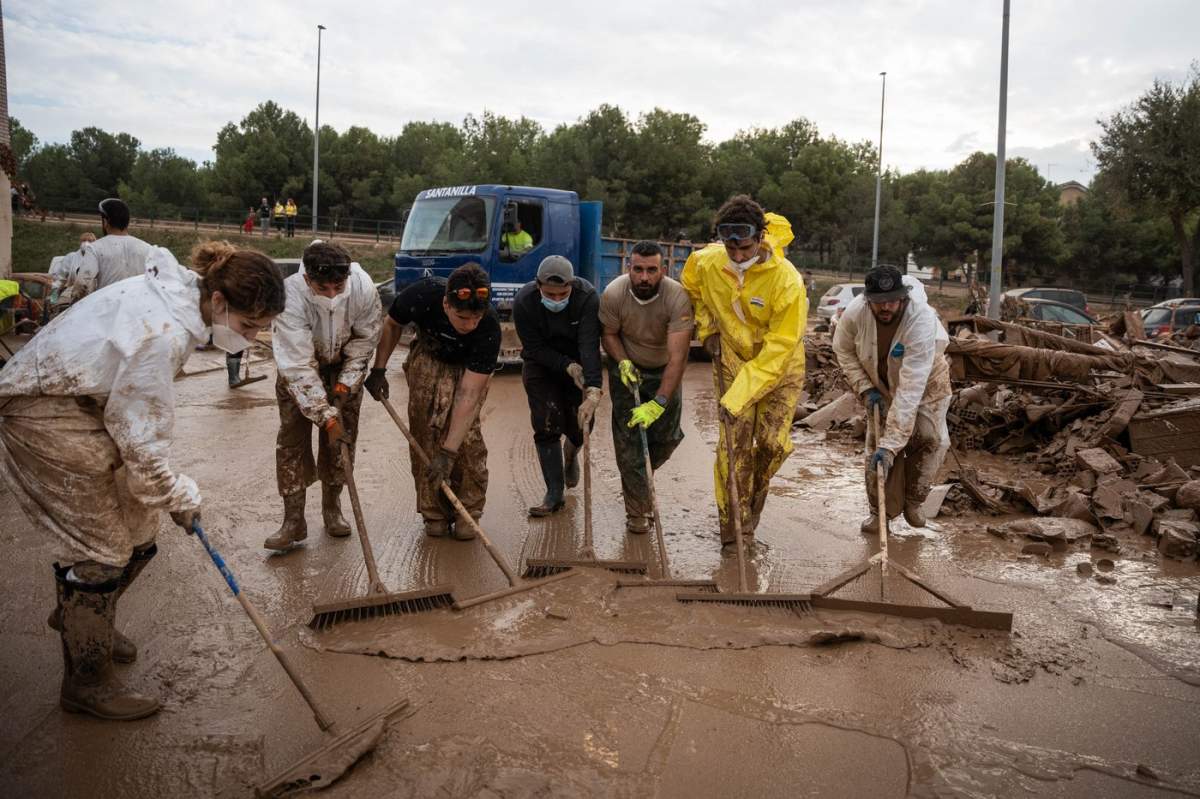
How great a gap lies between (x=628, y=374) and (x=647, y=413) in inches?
12.2

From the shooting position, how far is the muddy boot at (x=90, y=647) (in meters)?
2.96

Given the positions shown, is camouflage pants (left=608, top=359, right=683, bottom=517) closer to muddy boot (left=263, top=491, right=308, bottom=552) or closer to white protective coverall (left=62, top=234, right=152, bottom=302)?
muddy boot (left=263, top=491, right=308, bottom=552)

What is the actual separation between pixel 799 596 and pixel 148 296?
2900mm

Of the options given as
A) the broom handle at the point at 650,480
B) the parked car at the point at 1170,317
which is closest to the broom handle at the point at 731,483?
the broom handle at the point at 650,480

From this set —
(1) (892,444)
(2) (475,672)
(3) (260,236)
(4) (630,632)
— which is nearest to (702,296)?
(1) (892,444)

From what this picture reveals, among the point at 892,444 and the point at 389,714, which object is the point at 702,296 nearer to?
the point at 892,444

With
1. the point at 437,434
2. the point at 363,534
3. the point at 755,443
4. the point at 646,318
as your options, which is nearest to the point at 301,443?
the point at 437,434

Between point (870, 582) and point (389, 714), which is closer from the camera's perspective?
point (389, 714)

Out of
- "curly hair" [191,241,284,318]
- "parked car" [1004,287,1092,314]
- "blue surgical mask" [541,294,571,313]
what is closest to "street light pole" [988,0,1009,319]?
"parked car" [1004,287,1092,314]

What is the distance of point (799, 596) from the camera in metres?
3.97

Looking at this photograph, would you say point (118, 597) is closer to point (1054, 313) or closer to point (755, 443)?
point (755, 443)

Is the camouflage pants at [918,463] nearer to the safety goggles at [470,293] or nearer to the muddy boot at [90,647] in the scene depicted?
the safety goggles at [470,293]

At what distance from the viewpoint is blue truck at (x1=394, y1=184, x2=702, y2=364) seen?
37.1ft

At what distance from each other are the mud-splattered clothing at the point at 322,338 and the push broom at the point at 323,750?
1528 millimetres
